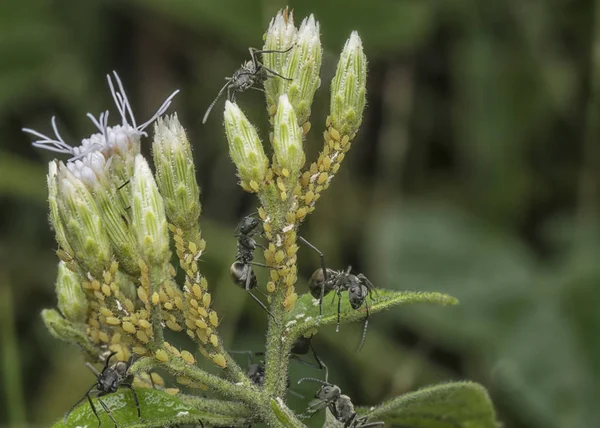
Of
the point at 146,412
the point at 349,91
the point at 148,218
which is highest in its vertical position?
the point at 349,91

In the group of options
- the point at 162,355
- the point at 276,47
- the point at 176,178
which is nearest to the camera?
the point at 162,355

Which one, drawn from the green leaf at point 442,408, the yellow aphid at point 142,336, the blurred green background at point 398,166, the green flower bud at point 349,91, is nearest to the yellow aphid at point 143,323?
the yellow aphid at point 142,336

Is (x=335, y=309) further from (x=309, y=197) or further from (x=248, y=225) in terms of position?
(x=248, y=225)

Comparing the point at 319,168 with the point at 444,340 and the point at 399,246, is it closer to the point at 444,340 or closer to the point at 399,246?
the point at 444,340

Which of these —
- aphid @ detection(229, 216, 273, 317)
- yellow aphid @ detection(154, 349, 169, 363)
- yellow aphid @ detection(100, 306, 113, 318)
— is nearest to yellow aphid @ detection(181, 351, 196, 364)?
yellow aphid @ detection(154, 349, 169, 363)

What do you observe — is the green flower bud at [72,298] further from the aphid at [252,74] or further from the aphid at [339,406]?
the aphid at [339,406]

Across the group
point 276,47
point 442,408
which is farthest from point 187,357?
point 276,47

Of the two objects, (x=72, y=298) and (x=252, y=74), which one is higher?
(x=252, y=74)
